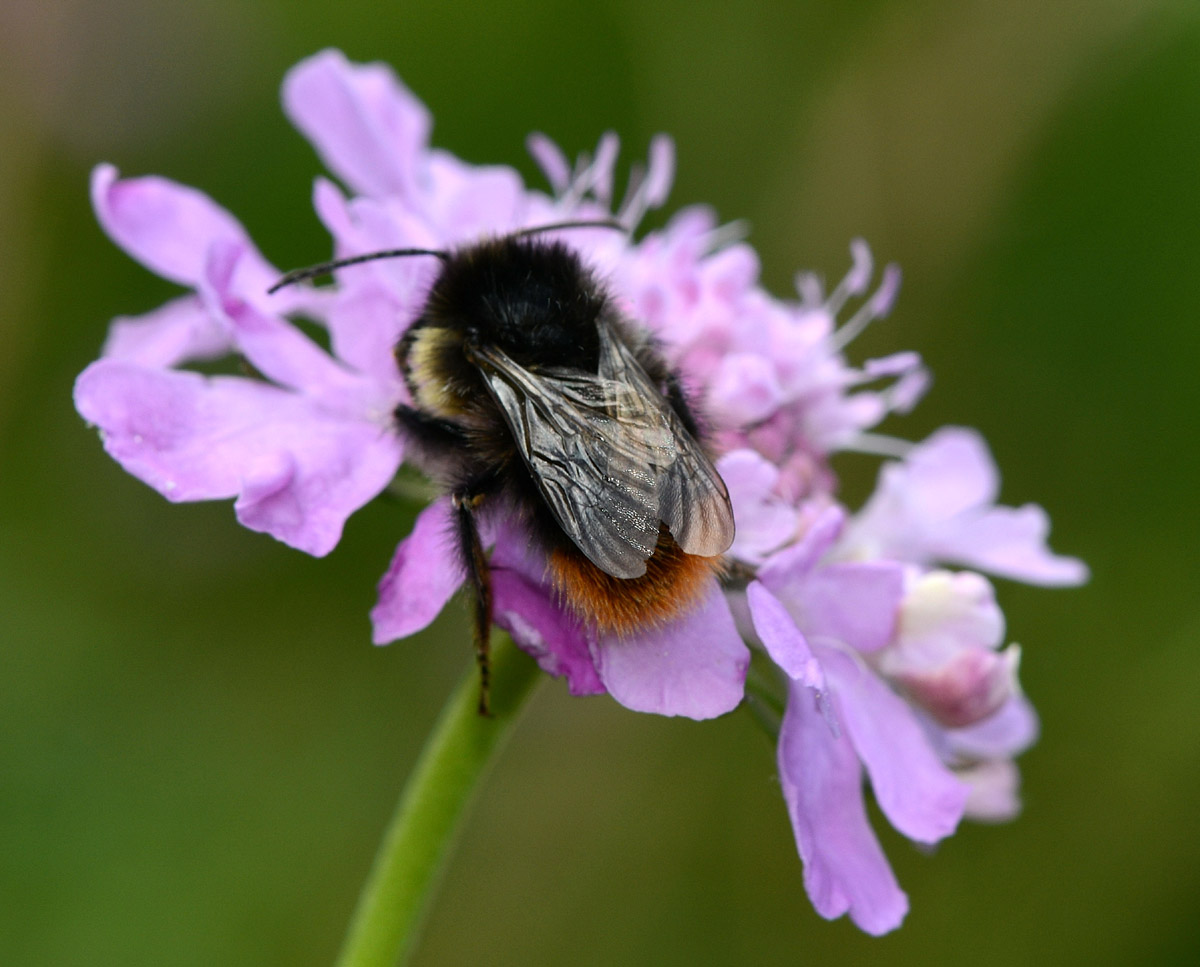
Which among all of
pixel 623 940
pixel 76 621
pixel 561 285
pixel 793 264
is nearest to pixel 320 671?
pixel 76 621

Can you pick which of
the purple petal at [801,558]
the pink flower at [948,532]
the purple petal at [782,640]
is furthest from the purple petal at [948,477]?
the purple petal at [782,640]

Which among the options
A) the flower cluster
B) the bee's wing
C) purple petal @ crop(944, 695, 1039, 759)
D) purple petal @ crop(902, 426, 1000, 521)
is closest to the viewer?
the bee's wing

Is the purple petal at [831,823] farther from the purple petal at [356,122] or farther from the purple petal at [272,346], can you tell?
the purple petal at [356,122]

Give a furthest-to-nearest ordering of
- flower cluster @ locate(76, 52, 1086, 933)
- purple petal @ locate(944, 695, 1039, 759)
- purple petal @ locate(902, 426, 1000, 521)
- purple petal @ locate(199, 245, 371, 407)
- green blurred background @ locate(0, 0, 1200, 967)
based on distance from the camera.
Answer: green blurred background @ locate(0, 0, 1200, 967) → purple petal @ locate(902, 426, 1000, 521) → purple petal @ locate(944, 695, 1039, 759) → purple petal @ locate(199, 245, 371, 407) → flower cluster @ locate(76, 52, 1086, 933)

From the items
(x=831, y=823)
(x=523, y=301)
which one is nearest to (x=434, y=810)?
(x=831, y=823)

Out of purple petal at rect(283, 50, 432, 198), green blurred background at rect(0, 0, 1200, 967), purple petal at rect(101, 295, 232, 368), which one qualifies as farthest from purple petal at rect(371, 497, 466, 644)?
green blurred background at rect(0, 0, 1200, 967)

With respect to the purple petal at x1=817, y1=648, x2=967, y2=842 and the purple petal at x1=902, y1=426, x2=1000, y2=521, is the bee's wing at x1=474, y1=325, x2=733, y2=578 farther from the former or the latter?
the purple petal at x1=902, y1=426, x2=1000, y2=521

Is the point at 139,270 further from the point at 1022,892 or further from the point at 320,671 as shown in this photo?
the point at 1022,892
